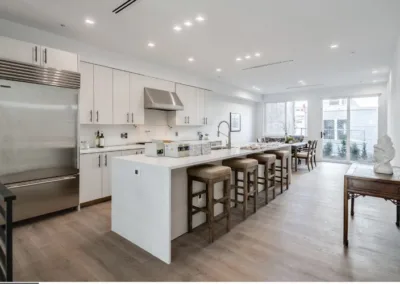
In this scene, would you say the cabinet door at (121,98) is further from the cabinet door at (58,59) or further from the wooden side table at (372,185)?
the wooden side table at (372,185)

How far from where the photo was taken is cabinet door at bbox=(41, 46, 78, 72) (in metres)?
3.03

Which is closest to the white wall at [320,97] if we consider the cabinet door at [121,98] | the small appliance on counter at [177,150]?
Result: the cabinet door at [121,98]

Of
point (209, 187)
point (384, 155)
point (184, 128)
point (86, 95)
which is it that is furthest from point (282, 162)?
point (86, 95)

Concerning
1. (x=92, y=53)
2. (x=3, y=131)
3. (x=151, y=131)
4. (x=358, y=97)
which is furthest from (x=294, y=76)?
(x=3, y=131)

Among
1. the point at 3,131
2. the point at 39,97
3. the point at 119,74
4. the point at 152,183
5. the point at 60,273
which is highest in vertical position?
the point at 119,74

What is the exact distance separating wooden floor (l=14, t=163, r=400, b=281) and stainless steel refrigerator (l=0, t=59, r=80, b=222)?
0.34m

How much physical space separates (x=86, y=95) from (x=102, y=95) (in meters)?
0.29

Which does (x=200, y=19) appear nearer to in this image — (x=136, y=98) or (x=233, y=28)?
(x=233, y=28)

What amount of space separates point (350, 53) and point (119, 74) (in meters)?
4.53

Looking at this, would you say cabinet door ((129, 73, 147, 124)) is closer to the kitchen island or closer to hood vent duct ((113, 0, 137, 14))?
hood vent duct ((113, 0, 137, 14))

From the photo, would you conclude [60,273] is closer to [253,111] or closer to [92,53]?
[92,53]

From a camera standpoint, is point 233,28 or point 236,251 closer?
point 236,251

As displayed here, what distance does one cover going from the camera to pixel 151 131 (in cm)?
525

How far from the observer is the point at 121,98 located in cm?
432
